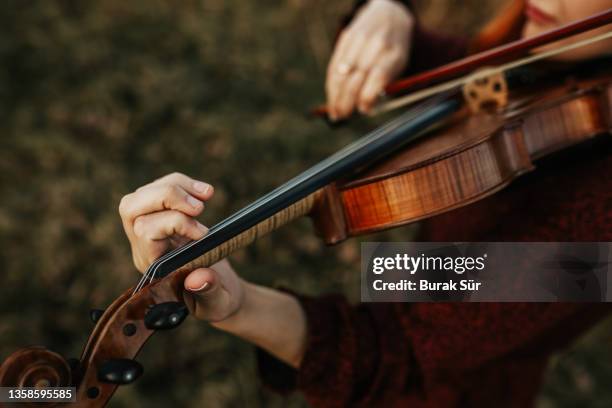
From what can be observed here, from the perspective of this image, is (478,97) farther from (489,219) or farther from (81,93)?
(81,93)

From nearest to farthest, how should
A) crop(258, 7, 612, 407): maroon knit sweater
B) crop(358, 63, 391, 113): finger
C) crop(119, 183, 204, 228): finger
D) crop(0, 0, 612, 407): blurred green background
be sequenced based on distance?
1. crop(119, 183, 204, 228): finger
2. crop(258, 7, 612, 407): maroon knit sweater
3. crop(358, 63, 391, 113): finger
4. crop(0, 0, 612, 407): blurred green background

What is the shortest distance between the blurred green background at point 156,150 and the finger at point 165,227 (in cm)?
101

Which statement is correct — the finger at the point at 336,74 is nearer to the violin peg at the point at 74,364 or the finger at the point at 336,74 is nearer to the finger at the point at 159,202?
the finger at the point at 159,202

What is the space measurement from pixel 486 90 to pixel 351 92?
21 cm

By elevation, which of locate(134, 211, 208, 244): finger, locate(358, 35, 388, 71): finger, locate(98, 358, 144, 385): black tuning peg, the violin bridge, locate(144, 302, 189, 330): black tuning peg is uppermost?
locate(358, 35, 388, 71): finger

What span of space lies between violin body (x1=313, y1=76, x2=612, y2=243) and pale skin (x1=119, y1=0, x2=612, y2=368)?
4.4 inches

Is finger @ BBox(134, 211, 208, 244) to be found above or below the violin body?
below

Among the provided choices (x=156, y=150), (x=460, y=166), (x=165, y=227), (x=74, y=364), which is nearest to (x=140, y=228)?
(x=165, y=227)

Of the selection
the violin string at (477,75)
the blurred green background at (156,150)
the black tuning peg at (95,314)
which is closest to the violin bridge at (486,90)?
the violin string at (477,75)

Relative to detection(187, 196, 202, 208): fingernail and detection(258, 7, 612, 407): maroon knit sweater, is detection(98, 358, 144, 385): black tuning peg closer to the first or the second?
detection(187, 196, 202, 208): fingernail

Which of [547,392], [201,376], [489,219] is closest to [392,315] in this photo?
[489,219]

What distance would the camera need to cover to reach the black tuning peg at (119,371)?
0.48 meters

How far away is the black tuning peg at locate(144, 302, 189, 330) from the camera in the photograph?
499 millimetres

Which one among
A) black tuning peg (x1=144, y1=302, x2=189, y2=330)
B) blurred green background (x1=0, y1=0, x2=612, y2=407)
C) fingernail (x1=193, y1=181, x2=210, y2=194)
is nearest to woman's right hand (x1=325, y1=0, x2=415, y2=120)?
fingernail (x1=193, y1=181, x2=210, y2=194)
